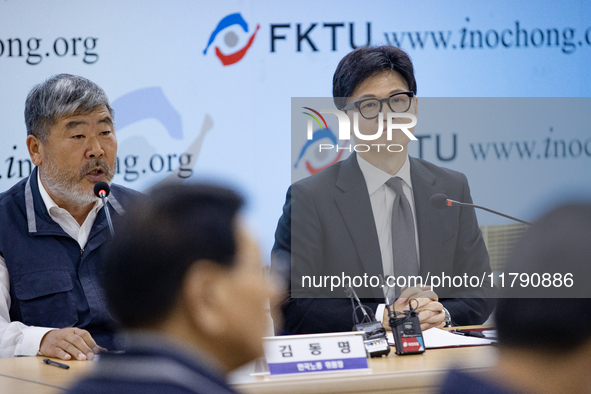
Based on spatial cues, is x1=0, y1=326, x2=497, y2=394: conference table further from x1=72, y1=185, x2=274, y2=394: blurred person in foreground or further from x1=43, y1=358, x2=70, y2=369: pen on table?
x1=72, y1=185, x2=274, y2=394: blurred person in foreground

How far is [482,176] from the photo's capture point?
2615mm

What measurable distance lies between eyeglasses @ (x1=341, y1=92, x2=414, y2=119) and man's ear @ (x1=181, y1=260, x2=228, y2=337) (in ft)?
5.31

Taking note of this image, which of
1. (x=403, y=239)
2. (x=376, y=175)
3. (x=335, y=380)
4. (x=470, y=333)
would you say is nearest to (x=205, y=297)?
(x=335, y=380)

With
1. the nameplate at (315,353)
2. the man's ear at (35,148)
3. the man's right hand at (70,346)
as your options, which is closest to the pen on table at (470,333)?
the nameplate at (315,353)

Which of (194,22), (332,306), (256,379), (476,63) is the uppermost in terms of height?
(194,22)

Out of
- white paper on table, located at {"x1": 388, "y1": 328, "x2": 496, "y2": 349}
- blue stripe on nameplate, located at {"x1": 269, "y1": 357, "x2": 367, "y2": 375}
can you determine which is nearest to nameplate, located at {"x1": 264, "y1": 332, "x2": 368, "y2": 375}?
blue stripe on nameplate, located at {"x1": 269, "y1": 357, "x2": 367, "y2": 375}

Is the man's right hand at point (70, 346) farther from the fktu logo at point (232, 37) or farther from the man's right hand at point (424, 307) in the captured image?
the fktu logo at point (232, 37)

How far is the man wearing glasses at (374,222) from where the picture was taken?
2.25 m

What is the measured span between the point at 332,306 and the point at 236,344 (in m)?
1.33

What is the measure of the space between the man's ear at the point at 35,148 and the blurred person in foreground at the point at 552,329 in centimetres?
228

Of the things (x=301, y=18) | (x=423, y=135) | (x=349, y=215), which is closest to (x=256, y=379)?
(x=349, y=215)

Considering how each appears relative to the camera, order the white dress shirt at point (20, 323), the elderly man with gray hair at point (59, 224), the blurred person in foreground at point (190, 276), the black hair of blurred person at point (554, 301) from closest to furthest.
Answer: the black hair of blurred person at point (554, 301) < the blurred person in foreground at point (190, 276) < the white dress shirt at point (20, 323) < the elderly man with gray hair at point (59, 224)

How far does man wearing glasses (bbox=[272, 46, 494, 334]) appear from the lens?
2252 mm

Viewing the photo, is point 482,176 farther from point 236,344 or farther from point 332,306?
point 236,344
